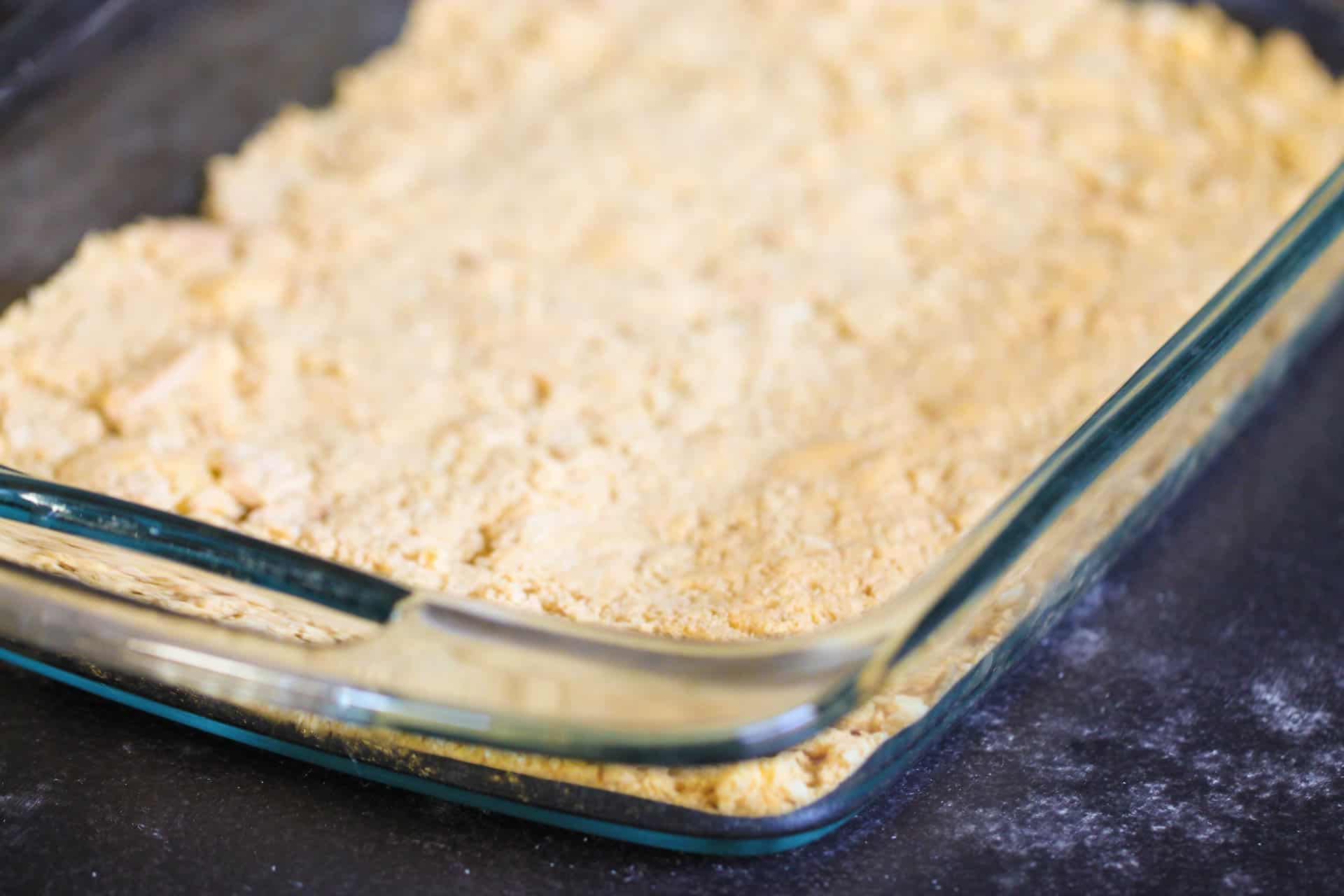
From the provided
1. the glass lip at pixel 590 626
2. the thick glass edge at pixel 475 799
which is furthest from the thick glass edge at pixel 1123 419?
the thick glass edge at pixel 475 799

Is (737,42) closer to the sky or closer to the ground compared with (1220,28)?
closer to the sky

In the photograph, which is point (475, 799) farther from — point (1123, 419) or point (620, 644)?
point (1123, 419)

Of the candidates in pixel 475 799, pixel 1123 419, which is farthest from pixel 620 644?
pixel 1123 419

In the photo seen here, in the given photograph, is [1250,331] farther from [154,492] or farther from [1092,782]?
[154,492]

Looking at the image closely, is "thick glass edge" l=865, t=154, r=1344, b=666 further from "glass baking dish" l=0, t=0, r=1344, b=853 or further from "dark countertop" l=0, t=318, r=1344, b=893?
"dark countertop" l=0, t=318, r=1344, b=893

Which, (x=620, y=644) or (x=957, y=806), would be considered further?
(x=957, y=806)

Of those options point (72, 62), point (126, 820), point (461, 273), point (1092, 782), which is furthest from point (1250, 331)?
point (72, 62)

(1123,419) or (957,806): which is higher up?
(1123,419)
